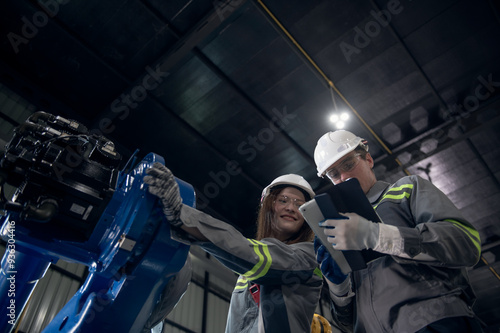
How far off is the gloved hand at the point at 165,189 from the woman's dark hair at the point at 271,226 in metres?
1.60

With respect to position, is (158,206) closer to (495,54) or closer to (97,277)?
(97,277)

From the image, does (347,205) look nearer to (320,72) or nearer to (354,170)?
(354,170)

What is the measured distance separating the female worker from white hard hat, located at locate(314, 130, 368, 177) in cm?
52

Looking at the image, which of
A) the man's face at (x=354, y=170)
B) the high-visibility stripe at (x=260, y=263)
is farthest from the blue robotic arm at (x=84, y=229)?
the man's face at (x=354, y=170)

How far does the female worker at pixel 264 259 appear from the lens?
57.9 inches

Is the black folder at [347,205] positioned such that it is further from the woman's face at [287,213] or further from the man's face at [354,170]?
the man's face at [354,170]

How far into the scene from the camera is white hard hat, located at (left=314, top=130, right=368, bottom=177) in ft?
10.8

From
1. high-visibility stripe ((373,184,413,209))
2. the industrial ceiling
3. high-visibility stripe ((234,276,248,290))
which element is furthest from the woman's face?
the industrial ceiling

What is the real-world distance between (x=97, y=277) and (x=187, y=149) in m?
7.92

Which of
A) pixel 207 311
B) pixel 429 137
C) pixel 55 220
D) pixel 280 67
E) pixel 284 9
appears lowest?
pixel 429 137

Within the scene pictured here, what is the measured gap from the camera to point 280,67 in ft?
26.2

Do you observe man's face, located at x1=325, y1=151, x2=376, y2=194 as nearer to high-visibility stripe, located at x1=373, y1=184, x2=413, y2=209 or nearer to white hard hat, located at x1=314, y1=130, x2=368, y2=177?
white hard hat, located at x1=314, y1=130, x2=368, y2=177

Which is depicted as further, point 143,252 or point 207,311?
point 207,311

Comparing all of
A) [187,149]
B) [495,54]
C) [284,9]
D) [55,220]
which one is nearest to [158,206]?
[55,220]
